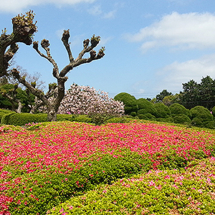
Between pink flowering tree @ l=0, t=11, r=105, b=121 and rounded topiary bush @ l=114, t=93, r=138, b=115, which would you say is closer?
pink flowering tree @ l=0, t=11, r=105, b=121

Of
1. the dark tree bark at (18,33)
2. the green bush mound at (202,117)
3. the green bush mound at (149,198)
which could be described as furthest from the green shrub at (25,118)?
the green bush mound at (202,117)

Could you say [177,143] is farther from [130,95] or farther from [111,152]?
[130,95]

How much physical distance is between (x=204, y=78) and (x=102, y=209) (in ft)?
170

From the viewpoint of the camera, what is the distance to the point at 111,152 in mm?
7320

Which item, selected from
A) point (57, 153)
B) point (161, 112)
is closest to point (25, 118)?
point (57, 153)

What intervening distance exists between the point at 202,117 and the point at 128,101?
28.5 ft

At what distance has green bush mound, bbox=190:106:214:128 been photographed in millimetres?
23786

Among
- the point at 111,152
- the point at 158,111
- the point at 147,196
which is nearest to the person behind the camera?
the point at 147,196

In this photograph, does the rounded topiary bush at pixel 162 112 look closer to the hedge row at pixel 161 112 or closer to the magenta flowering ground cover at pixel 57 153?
the hedge row at pixel 161 112

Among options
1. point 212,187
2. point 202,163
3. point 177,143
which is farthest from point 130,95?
point 212,187

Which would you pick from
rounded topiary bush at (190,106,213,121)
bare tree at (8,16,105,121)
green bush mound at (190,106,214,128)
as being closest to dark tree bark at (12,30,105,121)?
bare tree at (8,16,105,121)

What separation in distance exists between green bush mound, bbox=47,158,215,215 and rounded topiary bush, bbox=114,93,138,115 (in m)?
17.9

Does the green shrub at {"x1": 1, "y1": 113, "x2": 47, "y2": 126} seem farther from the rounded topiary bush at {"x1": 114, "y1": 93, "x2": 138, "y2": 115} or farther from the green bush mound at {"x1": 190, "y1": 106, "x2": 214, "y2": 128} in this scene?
the green bush mound at {"x1": 190, "y1": 106, "x2": 214, "y2": 128}

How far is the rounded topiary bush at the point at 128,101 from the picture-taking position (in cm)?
2367
